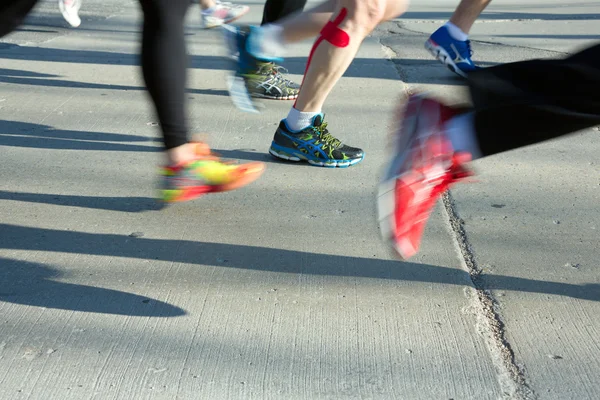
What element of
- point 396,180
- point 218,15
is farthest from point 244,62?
point 218,15

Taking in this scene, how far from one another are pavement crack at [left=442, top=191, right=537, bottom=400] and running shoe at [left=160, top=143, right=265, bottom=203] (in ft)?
2.85

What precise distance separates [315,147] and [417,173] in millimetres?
1488

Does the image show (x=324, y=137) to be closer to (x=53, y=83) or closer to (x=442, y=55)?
(x=442, y=55)

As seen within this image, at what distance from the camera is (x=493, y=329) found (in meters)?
2.32

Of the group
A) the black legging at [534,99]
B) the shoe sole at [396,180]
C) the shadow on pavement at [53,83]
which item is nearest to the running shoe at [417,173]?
the shoe sole at [396,180]

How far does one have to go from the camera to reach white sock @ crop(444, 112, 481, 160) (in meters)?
2.10

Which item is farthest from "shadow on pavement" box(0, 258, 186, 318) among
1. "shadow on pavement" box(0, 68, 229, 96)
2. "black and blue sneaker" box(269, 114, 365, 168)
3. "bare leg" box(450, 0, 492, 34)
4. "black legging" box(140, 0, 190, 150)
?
"bare leg" box(450, 0, 492, 34)

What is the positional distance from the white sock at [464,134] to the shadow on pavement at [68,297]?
965 mm

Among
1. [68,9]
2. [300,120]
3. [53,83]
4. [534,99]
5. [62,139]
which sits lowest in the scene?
[68,9]

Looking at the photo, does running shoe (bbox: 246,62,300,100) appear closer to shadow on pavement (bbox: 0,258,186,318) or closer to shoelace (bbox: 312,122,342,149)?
shoelace (bbox: 312,122,342,149)

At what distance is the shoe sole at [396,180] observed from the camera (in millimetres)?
2221

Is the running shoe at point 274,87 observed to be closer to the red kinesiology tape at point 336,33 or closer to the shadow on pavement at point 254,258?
the red kinesiology tape at point 336,33

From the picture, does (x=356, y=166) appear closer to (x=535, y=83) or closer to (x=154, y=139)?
(x=154, y=139)

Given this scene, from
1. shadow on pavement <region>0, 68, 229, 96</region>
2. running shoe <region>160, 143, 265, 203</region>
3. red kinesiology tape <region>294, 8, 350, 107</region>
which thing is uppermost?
red kinesiology tape <region>294, 8, 350, 107</region>
